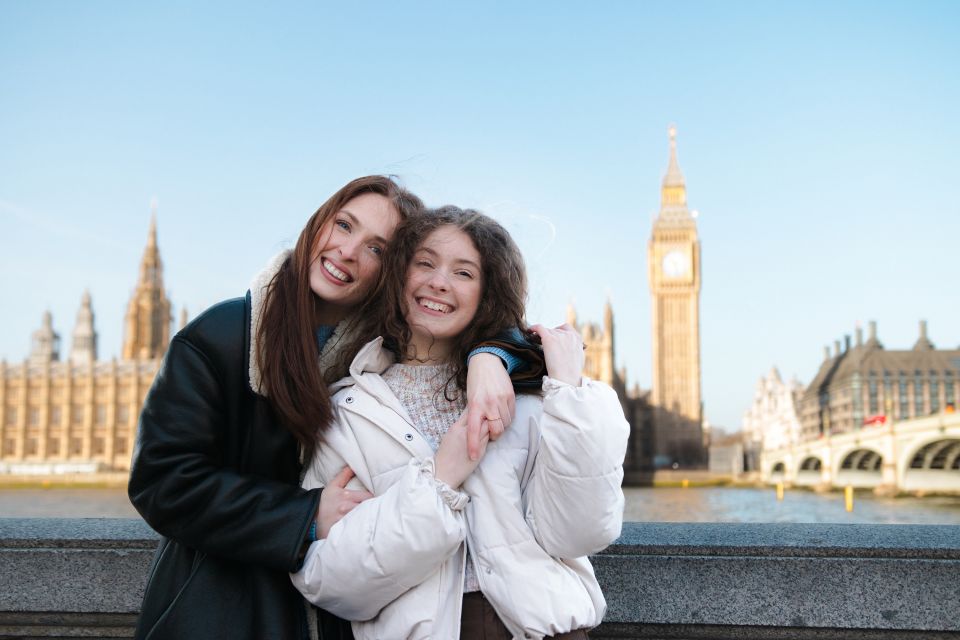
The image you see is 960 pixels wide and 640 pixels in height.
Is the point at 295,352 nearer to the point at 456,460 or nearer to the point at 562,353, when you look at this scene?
the point at 456,460

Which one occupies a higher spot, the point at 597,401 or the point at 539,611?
the point at 597,401

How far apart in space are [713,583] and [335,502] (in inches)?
35.1

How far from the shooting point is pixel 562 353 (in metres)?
1.28

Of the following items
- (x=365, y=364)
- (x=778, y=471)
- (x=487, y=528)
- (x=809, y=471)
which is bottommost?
(x=778, y=471)

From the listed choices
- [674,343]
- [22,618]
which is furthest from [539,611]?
[674,343]

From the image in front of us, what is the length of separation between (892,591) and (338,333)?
4.06ft

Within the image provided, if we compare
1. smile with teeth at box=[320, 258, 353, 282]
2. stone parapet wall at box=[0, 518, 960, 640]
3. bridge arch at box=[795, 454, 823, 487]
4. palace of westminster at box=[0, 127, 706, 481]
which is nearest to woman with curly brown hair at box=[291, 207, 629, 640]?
smile with teeth at box=[320, 258, 353, 282]

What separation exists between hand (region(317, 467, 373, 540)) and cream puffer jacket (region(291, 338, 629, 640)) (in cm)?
3

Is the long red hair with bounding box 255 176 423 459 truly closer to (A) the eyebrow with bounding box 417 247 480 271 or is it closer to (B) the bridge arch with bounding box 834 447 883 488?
(A) the eyebrow with bounding box 417 247 480 271

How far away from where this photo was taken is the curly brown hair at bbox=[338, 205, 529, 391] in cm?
141

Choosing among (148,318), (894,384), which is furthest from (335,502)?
(148,318)

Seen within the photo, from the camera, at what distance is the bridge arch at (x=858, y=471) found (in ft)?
110

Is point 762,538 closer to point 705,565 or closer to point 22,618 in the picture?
point 705,565

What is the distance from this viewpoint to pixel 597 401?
1.18m
